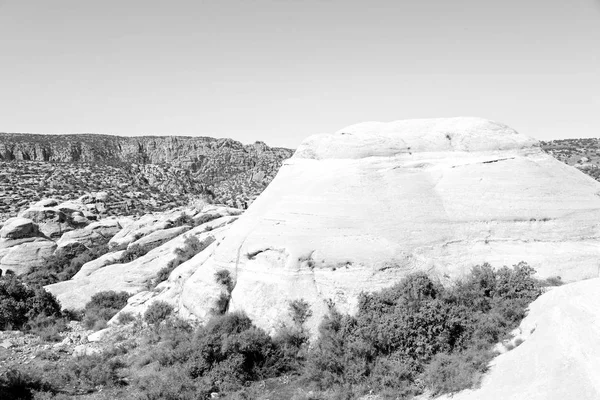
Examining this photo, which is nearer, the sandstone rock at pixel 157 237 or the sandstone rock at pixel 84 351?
the sandstone rock at pixel 84 351

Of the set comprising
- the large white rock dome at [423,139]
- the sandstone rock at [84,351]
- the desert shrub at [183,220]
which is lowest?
the sandstone rock at [84,351]

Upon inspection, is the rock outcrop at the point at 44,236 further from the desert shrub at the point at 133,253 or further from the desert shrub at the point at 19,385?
the desert shrub at the point at 19,385

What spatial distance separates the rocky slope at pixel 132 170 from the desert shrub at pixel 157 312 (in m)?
43.2

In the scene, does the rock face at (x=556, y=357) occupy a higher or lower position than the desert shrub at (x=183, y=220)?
higher

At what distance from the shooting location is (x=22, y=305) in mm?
18141

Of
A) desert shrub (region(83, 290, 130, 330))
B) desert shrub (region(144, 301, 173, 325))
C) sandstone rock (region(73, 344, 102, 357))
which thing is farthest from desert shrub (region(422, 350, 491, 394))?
desert shrub (region(83, 290, 130, 330))

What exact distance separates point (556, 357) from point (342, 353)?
198 inches

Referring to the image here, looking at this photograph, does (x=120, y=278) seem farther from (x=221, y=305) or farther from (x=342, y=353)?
(x=342, y=353)

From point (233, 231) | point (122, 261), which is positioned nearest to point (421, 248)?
point (233, 231)

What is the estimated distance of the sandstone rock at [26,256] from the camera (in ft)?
96.7

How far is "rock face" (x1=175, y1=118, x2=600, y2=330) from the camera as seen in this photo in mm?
13133

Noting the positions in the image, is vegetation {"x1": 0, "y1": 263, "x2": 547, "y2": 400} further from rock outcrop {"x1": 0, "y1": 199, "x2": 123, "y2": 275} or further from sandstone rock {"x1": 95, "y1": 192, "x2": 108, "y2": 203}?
sandstone rock {"x1": 95, "y1": 192, "x2": 108, "y2": 203}

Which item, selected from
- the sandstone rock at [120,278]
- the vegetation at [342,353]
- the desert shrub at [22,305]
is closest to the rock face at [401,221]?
the vegetation at [342,353]

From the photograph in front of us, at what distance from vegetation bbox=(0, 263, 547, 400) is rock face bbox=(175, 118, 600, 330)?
0.70 m
